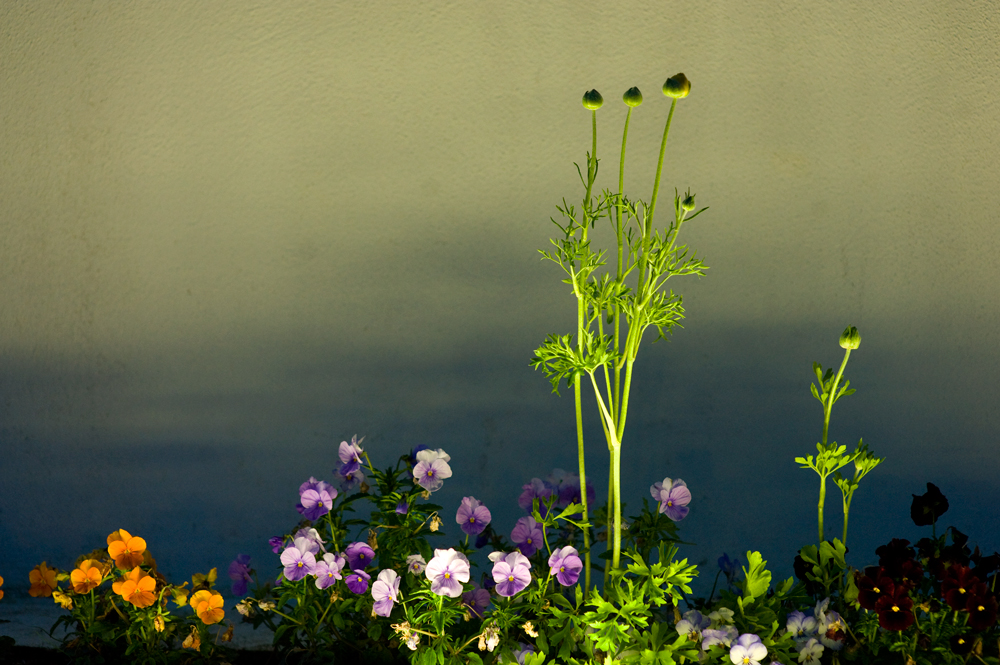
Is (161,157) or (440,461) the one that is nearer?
(440,461)

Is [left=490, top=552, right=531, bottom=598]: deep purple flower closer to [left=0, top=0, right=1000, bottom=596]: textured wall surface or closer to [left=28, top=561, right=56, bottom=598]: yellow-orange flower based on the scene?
[left=28, top=561, right=56, bottom=598]: yellow-orange flower

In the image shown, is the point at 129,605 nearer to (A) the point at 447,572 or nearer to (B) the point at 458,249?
(A) the point at 447,572

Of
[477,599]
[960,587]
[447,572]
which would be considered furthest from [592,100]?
[960,587]

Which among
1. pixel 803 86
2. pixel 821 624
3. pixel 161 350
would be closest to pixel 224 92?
pixel 161 350

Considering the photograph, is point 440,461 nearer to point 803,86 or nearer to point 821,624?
point 821,624

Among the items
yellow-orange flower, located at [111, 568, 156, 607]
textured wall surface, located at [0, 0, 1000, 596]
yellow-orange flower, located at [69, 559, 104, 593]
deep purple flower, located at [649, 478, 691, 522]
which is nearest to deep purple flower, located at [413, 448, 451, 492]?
deep purple flower, located at [649, 478, 691, 522]

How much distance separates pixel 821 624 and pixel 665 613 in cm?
31

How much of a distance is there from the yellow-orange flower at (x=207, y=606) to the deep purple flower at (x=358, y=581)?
0.32 meters

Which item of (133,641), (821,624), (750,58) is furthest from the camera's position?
(750,58)

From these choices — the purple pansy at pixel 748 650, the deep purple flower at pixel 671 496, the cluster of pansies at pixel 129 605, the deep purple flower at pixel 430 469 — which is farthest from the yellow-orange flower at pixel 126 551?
the purple pansy at pixel 748 650

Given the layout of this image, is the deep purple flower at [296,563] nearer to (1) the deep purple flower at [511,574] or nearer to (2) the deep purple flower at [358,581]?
(2) the deep purple flower at [358,581]

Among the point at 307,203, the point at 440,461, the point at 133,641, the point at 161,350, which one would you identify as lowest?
the point at 133,641

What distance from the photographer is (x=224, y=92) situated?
2.85 m

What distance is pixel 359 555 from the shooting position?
1516 mm
